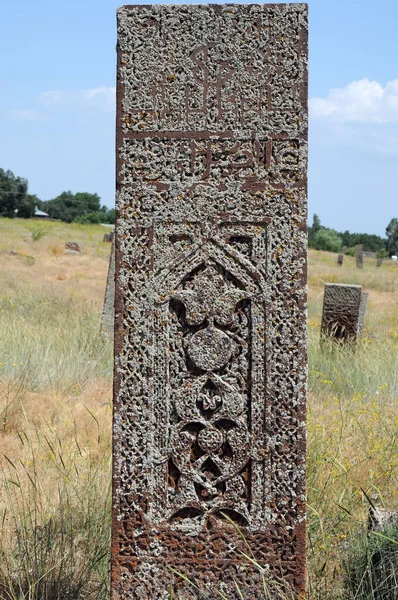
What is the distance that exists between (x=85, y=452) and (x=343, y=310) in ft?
16.9

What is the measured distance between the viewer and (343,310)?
29.1 feet

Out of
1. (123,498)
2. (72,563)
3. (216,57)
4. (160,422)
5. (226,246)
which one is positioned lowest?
(72,563)

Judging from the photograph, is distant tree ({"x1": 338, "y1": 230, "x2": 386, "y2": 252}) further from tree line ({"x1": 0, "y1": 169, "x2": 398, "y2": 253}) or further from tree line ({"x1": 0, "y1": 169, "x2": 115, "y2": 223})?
tree line ({"x1": 0, "y1": 169, "x2": 115, "y2": 223})

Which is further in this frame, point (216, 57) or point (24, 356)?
point (24, 356)

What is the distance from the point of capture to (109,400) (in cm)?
583

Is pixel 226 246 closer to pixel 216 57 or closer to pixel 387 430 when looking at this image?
pixel 216 57

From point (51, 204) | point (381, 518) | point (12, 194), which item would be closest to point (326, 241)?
point (51, 204)

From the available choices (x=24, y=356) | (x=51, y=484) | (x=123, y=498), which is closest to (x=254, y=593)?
(x=123, y=498)

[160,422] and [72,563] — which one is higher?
[160,422]

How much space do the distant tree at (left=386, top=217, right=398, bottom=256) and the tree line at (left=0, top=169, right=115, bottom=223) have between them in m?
27.6

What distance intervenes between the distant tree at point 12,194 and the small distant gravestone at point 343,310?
51.7 meters

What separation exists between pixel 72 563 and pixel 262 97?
2.09 meters

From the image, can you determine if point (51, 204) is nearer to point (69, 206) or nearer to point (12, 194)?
point (69, 206)

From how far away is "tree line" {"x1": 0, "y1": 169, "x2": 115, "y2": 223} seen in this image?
5845cm
